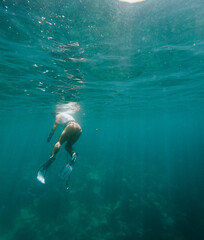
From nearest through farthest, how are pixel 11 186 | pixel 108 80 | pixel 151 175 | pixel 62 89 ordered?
pixel 108 80
pixel 62 89
pixel 11 186
pixel 151 175

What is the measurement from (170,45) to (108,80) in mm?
6730

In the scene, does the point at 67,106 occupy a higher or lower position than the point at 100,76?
lower

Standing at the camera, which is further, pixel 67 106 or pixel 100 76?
pixel 67 106

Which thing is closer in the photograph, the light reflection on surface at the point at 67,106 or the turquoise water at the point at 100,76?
the turquoise water at the point at 100,76

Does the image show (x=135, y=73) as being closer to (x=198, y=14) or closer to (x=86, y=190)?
(x=198, y=14)

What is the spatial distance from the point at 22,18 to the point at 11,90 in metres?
12.3

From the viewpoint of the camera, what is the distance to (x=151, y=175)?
21.5 m

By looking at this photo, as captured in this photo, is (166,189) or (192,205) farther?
(166,189)

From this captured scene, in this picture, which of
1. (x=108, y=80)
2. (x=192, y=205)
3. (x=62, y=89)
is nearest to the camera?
(x=192, y=205)

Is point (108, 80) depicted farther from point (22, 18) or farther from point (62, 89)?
point (22, 18)

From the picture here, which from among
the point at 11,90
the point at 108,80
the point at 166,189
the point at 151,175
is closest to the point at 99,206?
the point at 166,189

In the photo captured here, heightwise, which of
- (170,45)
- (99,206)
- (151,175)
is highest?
(170,45)

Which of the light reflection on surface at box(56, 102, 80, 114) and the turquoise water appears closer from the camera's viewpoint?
the turquoise water

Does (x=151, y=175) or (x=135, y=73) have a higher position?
(x=135, y=73)
